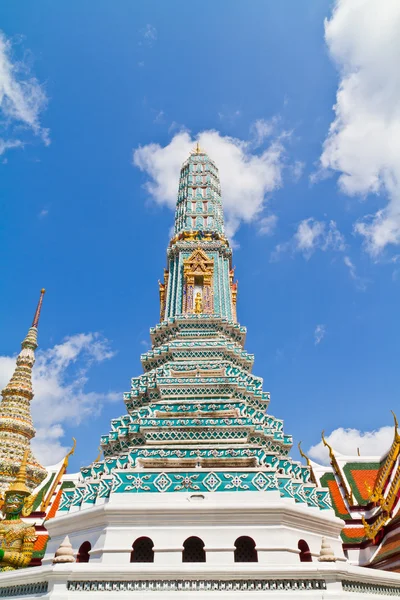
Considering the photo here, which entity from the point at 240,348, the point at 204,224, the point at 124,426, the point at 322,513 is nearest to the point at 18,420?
the point at 124,426

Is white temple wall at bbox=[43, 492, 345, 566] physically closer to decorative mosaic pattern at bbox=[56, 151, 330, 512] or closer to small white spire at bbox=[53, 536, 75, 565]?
decorative mosaic pattern at bbox=[56, 151, 330, 512]

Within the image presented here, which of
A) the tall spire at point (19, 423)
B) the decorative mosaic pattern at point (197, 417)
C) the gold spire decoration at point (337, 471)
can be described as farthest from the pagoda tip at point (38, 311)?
the gold spire decoration at point (337, 471)

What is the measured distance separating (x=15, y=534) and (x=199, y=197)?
2065 cm

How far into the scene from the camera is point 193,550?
41.7ft

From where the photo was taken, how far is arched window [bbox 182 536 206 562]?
1257cm

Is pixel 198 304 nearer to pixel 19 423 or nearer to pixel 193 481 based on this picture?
pixel 19 423

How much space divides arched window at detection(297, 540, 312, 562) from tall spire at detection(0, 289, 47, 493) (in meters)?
13.5

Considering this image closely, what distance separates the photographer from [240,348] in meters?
21.4

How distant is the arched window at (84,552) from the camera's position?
13.1m

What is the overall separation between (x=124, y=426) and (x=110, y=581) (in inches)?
316

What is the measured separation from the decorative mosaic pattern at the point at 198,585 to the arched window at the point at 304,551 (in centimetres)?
398

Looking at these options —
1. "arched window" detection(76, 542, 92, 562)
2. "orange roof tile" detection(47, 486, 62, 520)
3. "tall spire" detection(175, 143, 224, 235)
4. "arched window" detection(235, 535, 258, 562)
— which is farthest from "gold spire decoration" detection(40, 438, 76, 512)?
"tall spire" detection(175, 143, 224, 235)

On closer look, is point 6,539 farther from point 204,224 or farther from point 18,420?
point 204,224

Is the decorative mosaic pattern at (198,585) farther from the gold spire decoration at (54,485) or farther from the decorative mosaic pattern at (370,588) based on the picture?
the gold spire decoration at (54,485)
